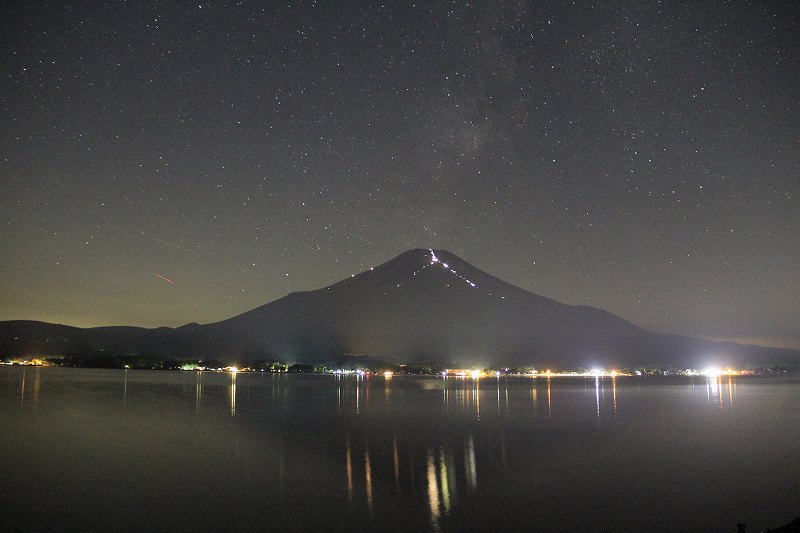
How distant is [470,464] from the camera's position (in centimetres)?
1552

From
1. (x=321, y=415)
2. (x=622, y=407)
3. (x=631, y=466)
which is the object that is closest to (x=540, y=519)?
(x=631, y=466)

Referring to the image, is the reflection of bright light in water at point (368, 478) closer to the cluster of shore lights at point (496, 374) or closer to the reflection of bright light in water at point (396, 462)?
the reflection of bright light in water at point (396, 462)

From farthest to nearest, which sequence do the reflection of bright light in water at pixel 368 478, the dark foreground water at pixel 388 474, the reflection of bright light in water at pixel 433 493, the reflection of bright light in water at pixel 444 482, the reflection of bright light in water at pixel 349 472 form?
the reflection of bright light in water at pixel 349 472 → the reflection of bright light in water at pixel 368 478 → the reflection of bright light in water at pixel 444 482 → the dark foreground water at pixel 388 474 → the reflection of bright light in water at pixel 433 493

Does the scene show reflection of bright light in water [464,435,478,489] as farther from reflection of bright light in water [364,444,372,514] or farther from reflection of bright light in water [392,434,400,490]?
reflection of bright light in water [364,444,372,514]

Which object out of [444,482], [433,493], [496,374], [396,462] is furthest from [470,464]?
[496,374]

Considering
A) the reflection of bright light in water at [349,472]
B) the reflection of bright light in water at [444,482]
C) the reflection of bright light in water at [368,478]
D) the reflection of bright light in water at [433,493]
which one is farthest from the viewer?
the reflection of bright light in water at [349,472]

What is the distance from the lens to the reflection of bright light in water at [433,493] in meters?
10.5

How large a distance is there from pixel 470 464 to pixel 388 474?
246 centimetres

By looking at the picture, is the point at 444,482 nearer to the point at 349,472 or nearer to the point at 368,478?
the point at 368,478

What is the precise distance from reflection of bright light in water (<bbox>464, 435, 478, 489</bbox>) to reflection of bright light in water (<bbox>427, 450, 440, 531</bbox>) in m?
0.79

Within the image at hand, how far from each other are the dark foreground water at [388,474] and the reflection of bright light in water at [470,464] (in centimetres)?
7

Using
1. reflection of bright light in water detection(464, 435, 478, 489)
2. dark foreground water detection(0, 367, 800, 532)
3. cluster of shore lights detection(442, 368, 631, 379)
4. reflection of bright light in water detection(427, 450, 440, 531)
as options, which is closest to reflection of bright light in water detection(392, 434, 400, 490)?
dark foreground water detection(0, 367, 800, 532)

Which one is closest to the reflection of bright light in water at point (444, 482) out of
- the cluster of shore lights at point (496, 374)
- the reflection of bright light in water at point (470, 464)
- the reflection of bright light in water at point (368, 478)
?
the reflection of bright light in water at point (470, 464)

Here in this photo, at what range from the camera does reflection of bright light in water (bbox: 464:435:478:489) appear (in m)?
13.4
